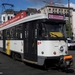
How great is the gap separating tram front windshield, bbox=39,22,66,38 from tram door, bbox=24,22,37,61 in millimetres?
872

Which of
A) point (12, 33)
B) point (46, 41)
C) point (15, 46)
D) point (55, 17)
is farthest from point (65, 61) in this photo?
point (12, 33)

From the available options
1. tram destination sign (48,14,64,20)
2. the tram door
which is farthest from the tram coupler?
tram destination sign (48,14,64,20)

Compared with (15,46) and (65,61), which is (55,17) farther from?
(15,46)

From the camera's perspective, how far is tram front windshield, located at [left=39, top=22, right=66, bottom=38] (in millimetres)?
10266

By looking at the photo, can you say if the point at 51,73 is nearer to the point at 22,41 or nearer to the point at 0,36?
the point at 22,41

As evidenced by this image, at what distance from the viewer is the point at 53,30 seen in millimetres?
10422

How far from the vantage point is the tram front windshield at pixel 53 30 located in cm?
1027

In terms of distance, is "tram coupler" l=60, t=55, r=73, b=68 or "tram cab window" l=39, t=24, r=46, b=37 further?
"tram cab window" l=39, t=24, r=46, b=37

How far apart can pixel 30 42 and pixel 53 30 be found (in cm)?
161

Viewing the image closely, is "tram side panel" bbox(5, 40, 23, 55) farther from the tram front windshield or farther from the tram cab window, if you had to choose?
the tram front windshield

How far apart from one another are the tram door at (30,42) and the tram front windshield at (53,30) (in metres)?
0.87

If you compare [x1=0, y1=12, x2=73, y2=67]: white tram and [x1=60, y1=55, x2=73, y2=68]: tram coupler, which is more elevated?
[x1=0, y1=12, x2=73, y2=67]: white tram

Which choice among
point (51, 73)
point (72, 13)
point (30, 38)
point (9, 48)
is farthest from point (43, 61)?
point (72, 13)

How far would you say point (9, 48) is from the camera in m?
15.8
